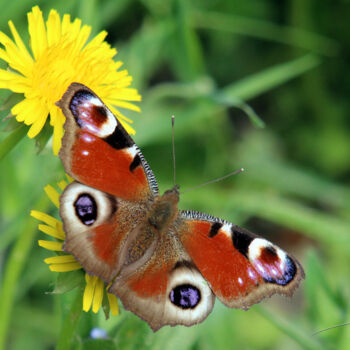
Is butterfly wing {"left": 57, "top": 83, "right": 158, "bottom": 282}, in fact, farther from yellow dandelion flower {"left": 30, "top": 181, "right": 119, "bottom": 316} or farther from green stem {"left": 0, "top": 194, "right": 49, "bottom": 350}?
green stem {"left": 0, "top": 194, "right": 49, "bottom": 350}

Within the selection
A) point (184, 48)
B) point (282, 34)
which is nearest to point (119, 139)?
point (184, 48)

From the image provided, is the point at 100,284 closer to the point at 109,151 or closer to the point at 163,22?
the point at 109,151

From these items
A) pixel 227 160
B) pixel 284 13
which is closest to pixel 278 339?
pixel 227 160

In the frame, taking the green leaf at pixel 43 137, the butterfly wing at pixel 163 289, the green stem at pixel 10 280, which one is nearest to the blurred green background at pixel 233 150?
the green stem at pixel 10 280

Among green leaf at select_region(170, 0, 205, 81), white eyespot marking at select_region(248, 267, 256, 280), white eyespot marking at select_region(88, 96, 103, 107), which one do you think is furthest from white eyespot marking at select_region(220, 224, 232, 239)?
green leaf at select_region(170, 0, 205, 81)

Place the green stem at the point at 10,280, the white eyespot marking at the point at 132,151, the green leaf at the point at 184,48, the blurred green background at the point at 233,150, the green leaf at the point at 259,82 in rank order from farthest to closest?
the green leaf at the point at 259,82, the green leaf at the point at 184,48, the blurred green background at the point at 233,150, the green stem at the point at 10,280, the white eyespot marking at the point at 132,151

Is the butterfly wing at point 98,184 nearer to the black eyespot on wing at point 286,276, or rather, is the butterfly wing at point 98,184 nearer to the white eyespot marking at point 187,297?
the white eyespot marking at point 187,297
